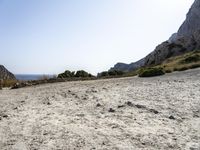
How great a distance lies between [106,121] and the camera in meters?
10.9

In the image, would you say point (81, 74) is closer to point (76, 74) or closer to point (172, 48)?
point (76, 74)

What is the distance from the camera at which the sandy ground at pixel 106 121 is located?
8672 mm

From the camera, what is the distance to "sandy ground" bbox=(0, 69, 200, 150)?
8672mm

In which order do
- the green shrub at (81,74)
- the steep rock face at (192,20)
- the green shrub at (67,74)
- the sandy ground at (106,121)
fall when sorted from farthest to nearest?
the steep rock face at (192,20), the green shrub at (81,74), the green shrub at (67,74), the sandy ground at (106,121)

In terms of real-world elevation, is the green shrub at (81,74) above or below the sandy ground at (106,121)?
above

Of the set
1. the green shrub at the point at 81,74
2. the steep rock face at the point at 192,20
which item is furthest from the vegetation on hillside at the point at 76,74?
the steep rock face at the point at 192,20

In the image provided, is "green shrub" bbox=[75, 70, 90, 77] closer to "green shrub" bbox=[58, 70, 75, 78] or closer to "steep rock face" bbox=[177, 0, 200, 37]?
"green shrub" bbox=[58, 70, 75, 78]

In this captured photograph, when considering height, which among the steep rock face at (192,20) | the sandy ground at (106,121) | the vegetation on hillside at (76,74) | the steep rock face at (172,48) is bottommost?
the sandy ground at (106,121)

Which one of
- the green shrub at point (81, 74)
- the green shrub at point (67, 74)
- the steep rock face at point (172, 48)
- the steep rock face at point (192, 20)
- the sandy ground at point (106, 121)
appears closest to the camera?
the sandy ground at point (106, 121)

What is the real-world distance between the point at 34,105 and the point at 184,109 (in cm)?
691

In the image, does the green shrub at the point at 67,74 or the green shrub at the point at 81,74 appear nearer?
the green shrub at the point at 67,74

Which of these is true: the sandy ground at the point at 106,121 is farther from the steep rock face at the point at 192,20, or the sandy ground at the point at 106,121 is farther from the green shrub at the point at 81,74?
the steep rock face at the point at 192,20

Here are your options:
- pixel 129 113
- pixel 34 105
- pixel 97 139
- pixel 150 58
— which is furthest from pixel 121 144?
pixel 150 58

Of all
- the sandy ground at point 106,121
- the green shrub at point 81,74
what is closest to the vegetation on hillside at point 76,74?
the green shrub at point 81,74
